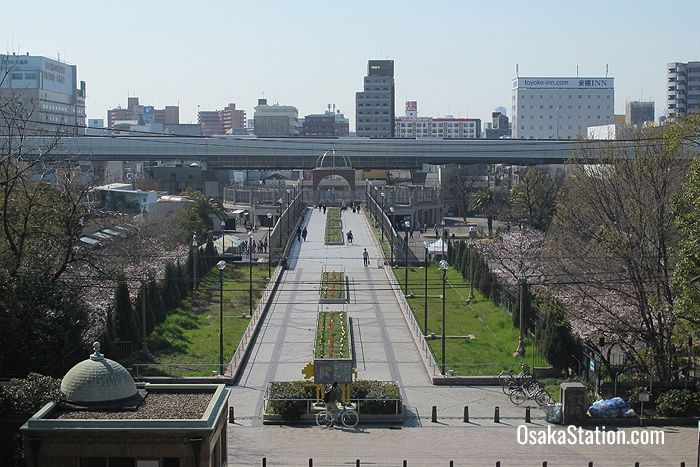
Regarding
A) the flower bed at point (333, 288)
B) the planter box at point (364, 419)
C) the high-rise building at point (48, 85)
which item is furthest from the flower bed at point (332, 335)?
the high-rise building at point (48, 85)

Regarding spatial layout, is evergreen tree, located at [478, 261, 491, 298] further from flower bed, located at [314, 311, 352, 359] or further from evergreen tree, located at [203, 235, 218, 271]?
evergreen tree, located at [203, 235, 218, 271]

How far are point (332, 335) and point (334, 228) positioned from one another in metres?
37.8

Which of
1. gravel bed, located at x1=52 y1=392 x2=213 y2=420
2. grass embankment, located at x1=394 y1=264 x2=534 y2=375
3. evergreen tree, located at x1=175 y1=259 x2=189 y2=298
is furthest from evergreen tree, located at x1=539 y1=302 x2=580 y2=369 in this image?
evergreen tree, located at x1=175 y1=259 x2=189 y2=298

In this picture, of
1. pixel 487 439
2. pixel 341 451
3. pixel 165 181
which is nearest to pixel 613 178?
pixel 487 439

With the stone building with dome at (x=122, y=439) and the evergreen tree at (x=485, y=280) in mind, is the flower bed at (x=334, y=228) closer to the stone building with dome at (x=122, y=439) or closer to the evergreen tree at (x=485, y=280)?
the evergreen tree at (x=485, y=280)

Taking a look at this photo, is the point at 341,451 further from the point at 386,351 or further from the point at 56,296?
the point at 386,351

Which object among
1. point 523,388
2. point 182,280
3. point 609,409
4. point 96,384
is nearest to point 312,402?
point 523,388

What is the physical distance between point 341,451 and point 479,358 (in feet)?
39.8

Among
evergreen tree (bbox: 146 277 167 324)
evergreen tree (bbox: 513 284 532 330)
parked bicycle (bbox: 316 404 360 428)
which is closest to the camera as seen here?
parked bicycle (bbox: 316 404 360 428)

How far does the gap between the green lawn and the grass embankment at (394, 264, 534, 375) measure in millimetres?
7364

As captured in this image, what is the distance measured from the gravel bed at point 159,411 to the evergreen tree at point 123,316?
13200 mm

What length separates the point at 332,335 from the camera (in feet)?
129

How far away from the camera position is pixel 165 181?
408 ft

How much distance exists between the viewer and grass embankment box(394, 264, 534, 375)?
35.1 meters
